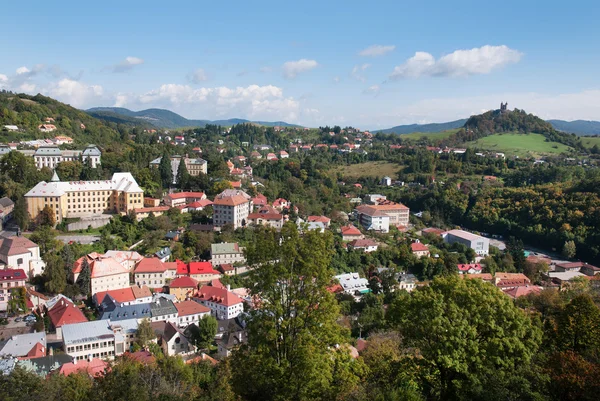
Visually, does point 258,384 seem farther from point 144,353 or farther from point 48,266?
point 48,266

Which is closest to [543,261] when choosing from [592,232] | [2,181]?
[592,232]

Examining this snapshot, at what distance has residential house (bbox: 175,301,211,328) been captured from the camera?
28.4 metres

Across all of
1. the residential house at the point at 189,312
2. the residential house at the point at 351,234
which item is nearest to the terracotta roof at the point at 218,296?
the residential house at the point at 189,312

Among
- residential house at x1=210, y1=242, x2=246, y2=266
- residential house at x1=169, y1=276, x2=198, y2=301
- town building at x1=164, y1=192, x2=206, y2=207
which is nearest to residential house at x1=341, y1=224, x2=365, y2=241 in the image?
residential house at x1=210, y1=242, x2=246, y2=266

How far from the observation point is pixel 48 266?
2873 cm

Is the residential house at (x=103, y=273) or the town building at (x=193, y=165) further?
the town building at (x=193, y=165)

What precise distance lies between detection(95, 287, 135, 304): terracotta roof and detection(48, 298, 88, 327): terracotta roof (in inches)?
81.5

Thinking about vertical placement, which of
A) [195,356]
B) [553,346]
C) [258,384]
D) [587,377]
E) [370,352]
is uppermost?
[258,384]

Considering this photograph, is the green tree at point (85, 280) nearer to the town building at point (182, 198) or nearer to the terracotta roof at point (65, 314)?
the terracotta roof at point (65, 314)

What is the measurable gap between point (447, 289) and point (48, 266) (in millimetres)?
26210

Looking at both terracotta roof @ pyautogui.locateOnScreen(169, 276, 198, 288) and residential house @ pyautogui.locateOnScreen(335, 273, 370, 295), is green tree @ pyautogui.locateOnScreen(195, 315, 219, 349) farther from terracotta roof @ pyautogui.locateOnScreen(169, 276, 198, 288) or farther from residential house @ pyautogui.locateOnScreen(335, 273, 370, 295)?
residential house @ pyautogui.locateOnScreen(335, 273, 370, 295)

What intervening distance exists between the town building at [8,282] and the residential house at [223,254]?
12.6 m

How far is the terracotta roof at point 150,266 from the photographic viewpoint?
3130 centimetres

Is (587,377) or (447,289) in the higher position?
(447,289)
